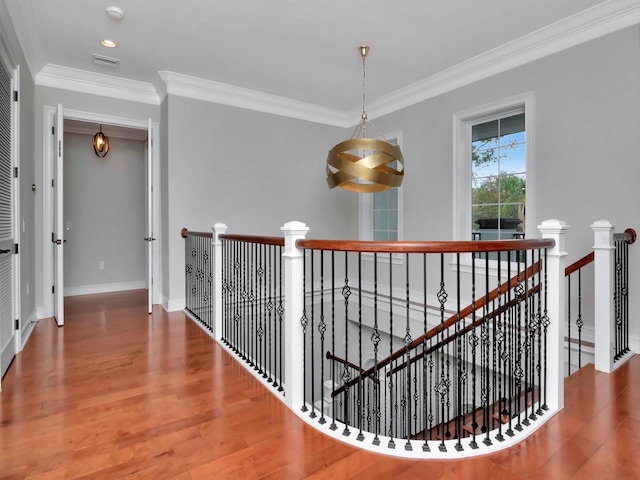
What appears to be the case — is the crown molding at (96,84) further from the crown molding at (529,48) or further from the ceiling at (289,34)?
the crown molding at (529,48)

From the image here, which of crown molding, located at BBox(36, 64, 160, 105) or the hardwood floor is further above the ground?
crown molding, located at BBox(36, 64, 160, 105)

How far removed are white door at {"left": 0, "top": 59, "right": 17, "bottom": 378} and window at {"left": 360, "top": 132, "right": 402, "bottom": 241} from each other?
13.0 ft

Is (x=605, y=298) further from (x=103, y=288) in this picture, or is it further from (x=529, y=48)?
(x=103, y=288)

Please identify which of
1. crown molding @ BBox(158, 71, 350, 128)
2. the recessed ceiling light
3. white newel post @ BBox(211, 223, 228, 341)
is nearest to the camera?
the recessed ceiling light

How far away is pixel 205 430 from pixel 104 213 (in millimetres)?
5025

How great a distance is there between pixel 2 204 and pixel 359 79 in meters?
3.61

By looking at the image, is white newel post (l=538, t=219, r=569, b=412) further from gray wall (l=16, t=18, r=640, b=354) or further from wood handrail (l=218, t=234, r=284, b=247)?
wood handrail (l=218, t=234, r=284, b=247)

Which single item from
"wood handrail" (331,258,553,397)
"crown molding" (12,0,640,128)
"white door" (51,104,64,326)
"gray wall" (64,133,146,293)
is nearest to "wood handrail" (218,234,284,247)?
"wood handrail" (331,258,553,397)

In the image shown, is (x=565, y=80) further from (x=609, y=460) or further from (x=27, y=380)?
(x=27, y=380)

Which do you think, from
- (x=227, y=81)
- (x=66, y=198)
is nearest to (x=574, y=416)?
(x=227, y=81)

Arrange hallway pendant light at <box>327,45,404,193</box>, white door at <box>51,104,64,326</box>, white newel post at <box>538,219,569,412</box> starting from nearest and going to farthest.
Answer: white newel post at <box>538,219,569,412</box> < hallway pendant light at <box>327,45,404,193</box> < white door at <box>51,104,64,326</box>

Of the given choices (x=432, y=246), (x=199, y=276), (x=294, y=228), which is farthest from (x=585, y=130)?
(x=199, y=276)

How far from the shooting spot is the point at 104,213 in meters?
5.81

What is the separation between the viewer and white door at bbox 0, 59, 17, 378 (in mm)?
2529
